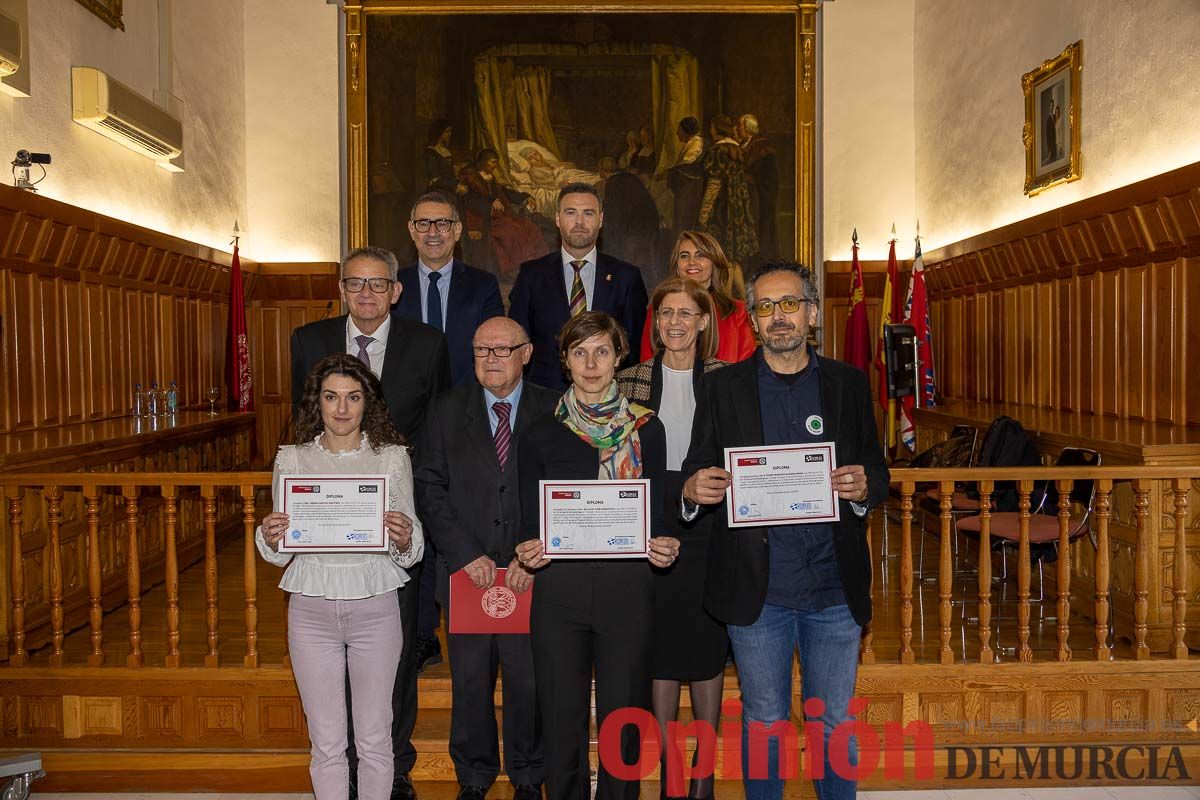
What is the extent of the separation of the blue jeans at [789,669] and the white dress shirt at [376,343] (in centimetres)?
161

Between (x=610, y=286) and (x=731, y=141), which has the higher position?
(x=731, y=141)

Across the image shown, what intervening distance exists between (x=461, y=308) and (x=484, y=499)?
106 cm

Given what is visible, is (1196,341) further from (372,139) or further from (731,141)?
(372,139)

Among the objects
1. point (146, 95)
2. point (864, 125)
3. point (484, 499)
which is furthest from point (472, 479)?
point (864, 125)

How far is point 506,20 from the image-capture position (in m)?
9.34

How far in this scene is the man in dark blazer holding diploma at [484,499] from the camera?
3109 mm

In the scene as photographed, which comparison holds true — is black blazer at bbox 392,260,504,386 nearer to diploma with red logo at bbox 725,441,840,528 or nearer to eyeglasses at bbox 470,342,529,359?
eyeglasses at bbox 470,342,529,359

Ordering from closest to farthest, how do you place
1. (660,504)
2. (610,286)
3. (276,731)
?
(660,504), (610,286), (276,731)

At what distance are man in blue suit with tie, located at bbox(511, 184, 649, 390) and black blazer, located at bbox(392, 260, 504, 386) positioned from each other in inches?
5.1

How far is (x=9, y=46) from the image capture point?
5.54m

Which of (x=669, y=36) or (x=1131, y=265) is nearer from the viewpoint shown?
(x=1131, y=265)

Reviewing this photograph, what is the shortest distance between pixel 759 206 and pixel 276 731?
6.79 metres

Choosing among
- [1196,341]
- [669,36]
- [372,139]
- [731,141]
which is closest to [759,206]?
[731,141]

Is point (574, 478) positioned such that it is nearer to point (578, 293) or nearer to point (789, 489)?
point (789, 489)
